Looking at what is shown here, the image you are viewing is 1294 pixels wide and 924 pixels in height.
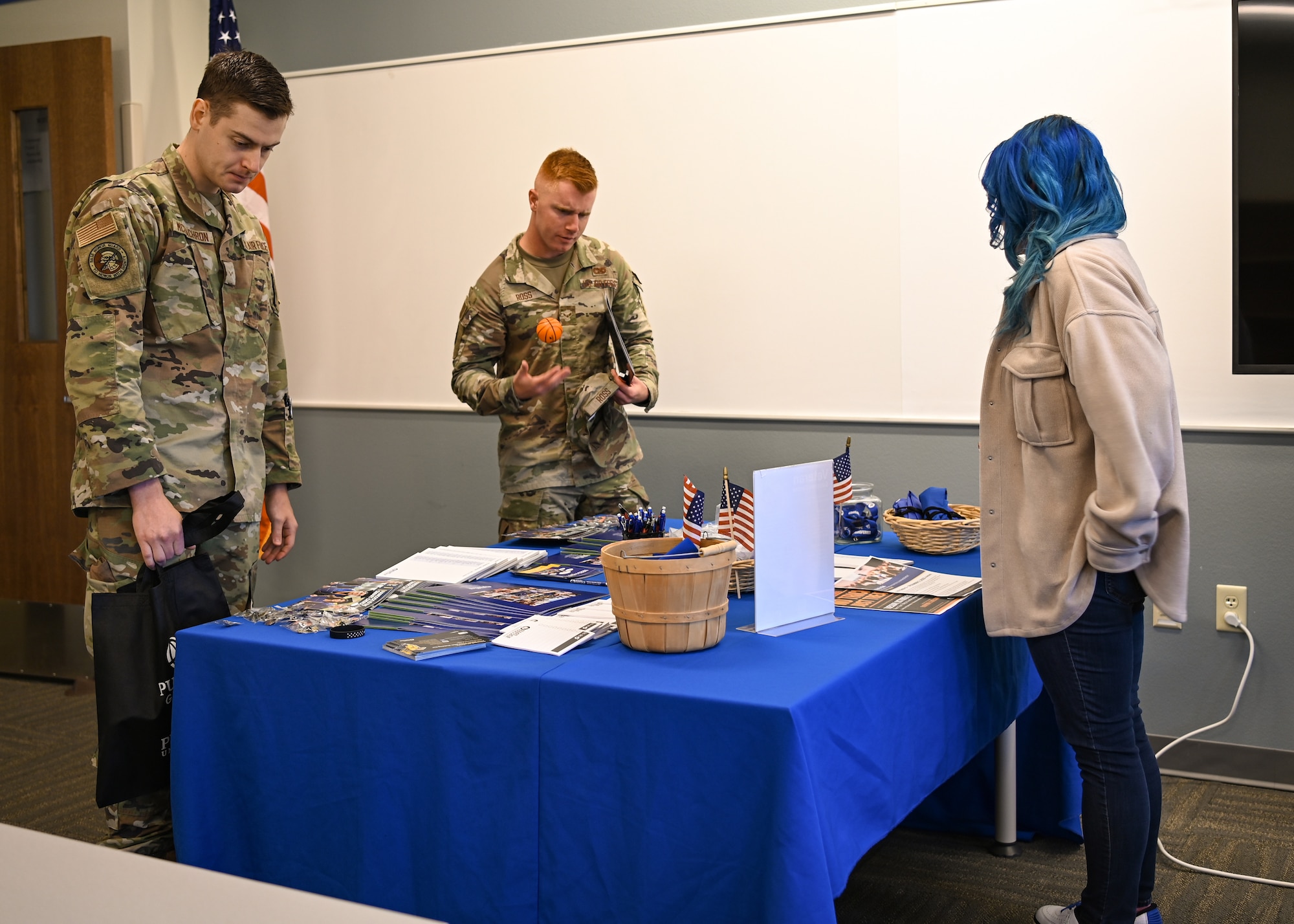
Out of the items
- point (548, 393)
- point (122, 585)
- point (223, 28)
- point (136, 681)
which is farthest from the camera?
point (223, 28)

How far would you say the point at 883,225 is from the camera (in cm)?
346

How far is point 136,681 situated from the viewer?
75.2 inches

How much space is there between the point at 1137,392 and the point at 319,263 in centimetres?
355

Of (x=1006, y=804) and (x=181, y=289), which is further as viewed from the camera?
(x=1006, y=804)

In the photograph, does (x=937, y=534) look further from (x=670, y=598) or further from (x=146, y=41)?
(x=146, y=41)

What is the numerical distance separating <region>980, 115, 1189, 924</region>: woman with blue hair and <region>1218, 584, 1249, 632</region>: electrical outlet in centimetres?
144

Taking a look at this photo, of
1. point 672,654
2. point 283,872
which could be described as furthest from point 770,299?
point 283,872

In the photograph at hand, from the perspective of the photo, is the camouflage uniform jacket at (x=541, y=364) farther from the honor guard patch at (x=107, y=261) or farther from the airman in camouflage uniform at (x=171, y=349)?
the honor guard patch at (x=107, y=261)

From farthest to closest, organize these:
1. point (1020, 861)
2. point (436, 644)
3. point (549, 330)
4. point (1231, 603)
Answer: point (1231, 603) → point (549, 330) → point (1020, 861) → point (436, 644)

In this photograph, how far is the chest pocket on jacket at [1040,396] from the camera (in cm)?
176

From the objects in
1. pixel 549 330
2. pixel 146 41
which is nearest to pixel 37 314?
pixel 146 41

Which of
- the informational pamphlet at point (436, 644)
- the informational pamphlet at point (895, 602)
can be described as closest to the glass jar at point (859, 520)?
the informational pamphlet at point (895, 602)

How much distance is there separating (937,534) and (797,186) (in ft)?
5.36

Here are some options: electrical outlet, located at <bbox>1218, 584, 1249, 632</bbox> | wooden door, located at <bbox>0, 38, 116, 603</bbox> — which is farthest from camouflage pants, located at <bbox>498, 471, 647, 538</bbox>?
wooden door, located at <bbox>0, 38, 116, 603</bbox>
